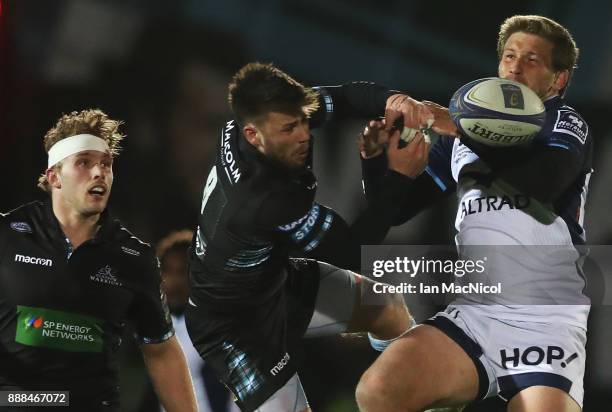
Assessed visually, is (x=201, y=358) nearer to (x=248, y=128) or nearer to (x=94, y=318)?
(x=94, y=318)

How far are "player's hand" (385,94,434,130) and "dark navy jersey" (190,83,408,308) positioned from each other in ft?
0.32

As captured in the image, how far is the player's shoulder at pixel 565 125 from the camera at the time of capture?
293cm

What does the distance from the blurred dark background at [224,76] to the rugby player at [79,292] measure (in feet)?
1.14

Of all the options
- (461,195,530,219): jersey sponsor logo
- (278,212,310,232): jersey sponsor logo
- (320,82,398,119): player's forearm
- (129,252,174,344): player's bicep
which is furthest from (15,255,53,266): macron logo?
(461,195,530,219): jersey sponsor logo

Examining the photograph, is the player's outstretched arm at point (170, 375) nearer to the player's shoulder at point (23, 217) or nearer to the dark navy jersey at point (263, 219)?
the dark navy jersey at point (263, 219)

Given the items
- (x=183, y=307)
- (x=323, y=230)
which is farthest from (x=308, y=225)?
(x=183, y=307)

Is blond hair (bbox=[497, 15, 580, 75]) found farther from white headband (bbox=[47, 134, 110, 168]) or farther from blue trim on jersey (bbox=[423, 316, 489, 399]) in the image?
white headband (bbox=[47, 134, 110, 168])

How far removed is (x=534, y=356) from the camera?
2891mm

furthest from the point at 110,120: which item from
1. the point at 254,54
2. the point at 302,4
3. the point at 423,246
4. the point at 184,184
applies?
the point at 423,246

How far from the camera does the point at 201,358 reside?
3.53 meters

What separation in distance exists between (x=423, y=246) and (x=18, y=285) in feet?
4.99

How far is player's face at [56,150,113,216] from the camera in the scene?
3.24 metres

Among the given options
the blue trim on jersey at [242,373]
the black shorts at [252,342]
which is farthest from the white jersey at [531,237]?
the blue trim on jersey at [242,373]
